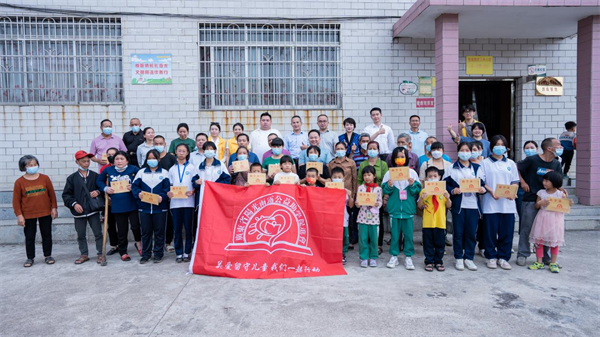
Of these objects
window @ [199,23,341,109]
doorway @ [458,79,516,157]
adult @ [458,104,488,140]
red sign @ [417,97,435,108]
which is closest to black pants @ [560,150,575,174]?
doorway @ [458,79,516,157]

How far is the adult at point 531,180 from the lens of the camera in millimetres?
4996

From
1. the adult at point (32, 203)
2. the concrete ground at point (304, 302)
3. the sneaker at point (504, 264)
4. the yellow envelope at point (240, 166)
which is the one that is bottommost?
the concrete ground at point (304, 302)

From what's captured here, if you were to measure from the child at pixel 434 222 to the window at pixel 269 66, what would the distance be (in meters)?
4.06

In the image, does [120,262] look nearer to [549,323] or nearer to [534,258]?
[549,323]

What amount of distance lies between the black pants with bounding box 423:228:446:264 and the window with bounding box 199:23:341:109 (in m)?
4.27

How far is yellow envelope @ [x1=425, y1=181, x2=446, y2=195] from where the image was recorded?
4.70m

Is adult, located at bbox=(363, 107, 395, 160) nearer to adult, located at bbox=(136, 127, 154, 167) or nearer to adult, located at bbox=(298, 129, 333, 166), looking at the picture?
adult, located at bbox=(298, 129, 333, 166)

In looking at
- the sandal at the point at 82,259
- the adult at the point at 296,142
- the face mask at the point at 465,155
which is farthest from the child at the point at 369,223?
the sandal at the point at 82,259

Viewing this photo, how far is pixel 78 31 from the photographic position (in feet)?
26.3

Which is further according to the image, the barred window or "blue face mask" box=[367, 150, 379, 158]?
the barred window

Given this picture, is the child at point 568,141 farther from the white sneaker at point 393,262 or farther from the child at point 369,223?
the child at point 369,223

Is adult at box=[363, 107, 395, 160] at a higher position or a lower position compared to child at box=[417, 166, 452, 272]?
higher

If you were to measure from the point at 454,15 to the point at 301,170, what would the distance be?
399 cm

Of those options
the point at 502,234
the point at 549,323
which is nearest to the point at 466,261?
the point at 502,234
